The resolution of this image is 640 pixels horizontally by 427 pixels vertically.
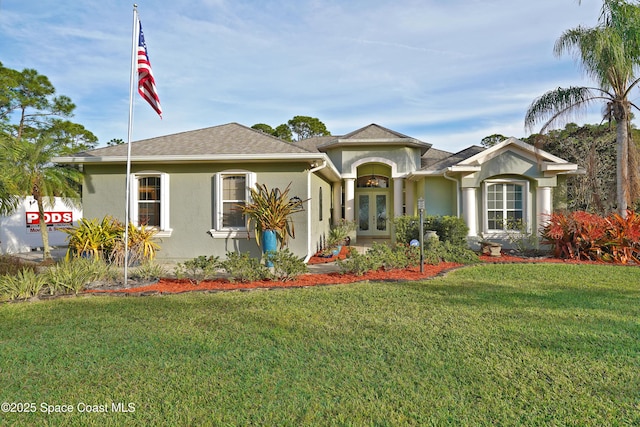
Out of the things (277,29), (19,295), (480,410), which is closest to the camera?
(480,410)

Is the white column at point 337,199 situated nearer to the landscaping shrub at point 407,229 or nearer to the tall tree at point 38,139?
the landscaping shrub at point 407,229

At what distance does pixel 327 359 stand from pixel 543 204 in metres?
12.2

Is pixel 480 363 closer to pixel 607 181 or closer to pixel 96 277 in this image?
pixel 96 277

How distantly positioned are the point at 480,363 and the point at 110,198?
10.6m

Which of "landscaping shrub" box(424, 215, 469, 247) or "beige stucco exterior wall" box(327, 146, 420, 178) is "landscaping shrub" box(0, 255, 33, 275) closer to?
"landscaping shrub" box(424, 215, 469, 247)

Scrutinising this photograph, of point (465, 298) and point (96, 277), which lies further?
point (96, 277)

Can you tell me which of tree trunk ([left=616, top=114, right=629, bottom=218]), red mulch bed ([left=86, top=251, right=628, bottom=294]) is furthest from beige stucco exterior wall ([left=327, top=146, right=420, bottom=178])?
red mulch bed ([left=86, top=251, right=628, bottom=294])

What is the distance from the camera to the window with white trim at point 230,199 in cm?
1053

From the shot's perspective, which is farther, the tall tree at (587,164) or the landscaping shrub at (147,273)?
the tall tree at (587,164)

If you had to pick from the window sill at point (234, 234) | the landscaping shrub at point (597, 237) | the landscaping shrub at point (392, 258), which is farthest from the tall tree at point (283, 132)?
the landscaping shrub at point (392, 258)

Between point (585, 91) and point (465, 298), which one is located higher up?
point (585, 91)

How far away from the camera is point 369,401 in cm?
313

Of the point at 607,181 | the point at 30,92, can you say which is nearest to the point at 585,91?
the point at 607,181

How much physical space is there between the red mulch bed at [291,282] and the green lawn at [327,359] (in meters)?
0.73
